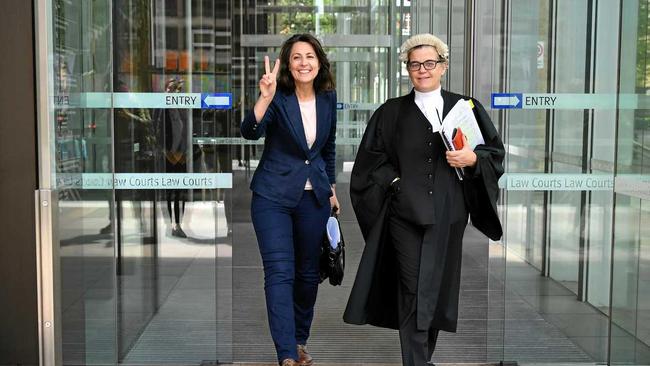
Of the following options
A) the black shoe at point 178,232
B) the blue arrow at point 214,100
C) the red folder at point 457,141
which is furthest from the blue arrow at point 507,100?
the black shoe at point 178,232

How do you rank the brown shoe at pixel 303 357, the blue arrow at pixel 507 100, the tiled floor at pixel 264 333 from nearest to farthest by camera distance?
1. the brown shoe at pixel 303 357
2. the blue arrow at pixel 507 100
3. the tiled floor at pixel 264 333

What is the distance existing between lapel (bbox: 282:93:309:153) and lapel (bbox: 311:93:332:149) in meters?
0.09

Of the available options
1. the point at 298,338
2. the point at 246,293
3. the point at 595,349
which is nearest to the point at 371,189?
the point at 298,338

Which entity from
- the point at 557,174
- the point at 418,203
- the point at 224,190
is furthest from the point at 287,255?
the point at 557,174

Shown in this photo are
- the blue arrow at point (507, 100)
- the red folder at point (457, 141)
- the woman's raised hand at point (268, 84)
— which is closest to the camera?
the red folder at point (457, 141)

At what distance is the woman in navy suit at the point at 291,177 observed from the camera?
4.88 meters

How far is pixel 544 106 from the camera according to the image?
5328mm

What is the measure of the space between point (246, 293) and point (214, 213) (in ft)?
7.15

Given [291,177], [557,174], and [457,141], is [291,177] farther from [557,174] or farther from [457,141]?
[557,174]

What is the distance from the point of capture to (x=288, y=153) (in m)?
4.98

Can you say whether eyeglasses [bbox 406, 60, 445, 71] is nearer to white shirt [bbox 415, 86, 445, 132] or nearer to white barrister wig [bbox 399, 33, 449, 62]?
white barrister wig [bbox 399, 33, 449, 62]

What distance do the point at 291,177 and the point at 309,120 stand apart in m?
0.34

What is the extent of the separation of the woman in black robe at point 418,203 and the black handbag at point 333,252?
1.33 ft

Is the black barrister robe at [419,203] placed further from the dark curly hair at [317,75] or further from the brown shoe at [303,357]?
the brown shoe at [303,357]
